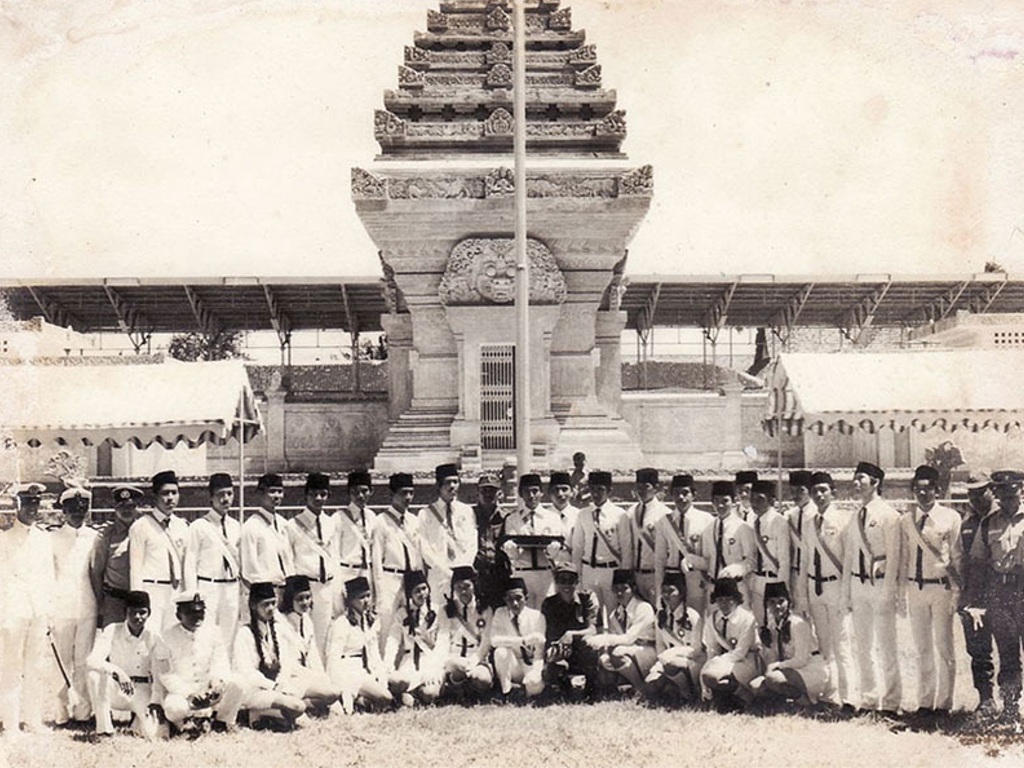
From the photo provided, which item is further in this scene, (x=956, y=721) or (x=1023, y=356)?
(x=1023, y=356)

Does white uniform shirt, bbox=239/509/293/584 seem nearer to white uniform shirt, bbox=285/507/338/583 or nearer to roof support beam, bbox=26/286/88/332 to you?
white uniform shirt, bbox=285/507/338/583

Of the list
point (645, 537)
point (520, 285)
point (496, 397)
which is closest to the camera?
point (645, 537)

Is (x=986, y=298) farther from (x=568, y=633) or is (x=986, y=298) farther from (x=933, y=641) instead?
(x=568, y=633)

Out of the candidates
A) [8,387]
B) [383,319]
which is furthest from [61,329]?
[8,387]

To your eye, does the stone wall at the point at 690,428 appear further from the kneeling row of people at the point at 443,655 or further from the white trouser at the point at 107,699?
the white trouser at the point at 107,699

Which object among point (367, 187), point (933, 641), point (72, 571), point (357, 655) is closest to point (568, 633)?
point (357, 655)

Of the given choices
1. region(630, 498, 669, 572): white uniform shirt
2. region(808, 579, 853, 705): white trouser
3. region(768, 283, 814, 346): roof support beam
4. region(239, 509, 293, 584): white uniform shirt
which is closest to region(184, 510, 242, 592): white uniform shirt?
region(239, 509, 293, 584): white uniform shirt

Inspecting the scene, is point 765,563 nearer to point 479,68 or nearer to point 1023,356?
point 1023,356
